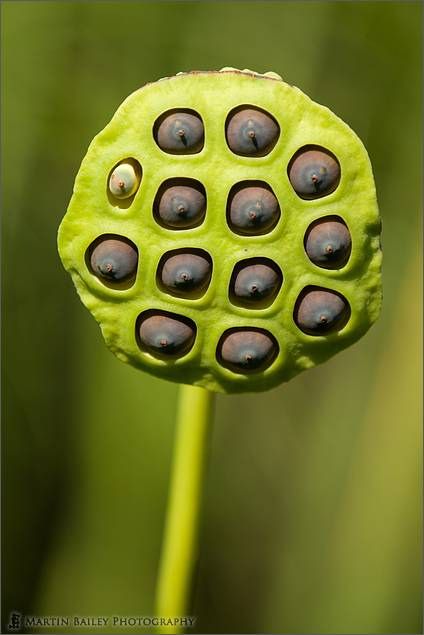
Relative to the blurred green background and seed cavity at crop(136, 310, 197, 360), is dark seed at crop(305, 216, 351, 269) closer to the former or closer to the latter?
seed cavity at crop(136, 310, 197, 360)

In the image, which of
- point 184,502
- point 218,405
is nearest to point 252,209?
point 184,502

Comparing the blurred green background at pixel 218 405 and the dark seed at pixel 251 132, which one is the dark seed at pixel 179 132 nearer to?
the dark seed at pixel 251 132

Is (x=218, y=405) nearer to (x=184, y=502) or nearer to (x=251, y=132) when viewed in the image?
(x=184, y=502)

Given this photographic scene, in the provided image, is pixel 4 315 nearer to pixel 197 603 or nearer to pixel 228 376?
pixel 197 603

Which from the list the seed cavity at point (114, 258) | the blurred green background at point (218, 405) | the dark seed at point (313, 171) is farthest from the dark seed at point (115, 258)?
the blurred green background at point (218, 405)

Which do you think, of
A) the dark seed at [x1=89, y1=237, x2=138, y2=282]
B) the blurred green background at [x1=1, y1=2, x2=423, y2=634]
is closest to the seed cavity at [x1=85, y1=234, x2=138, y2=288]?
the dark seed at [x1=89, y1=237, x2=138, y2=282]

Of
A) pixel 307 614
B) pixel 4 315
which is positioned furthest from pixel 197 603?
pixel 4 315
